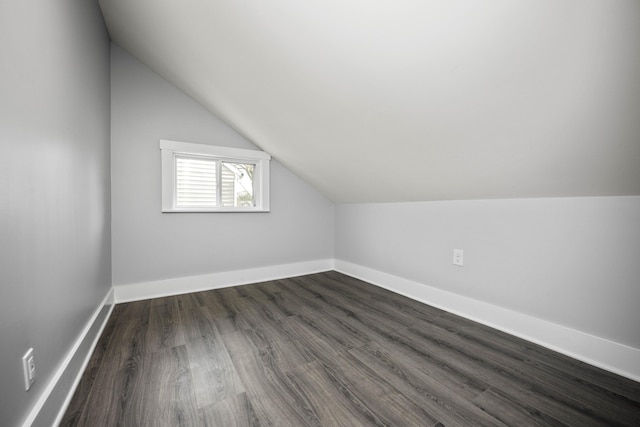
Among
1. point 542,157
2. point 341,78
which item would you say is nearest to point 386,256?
point 542,157

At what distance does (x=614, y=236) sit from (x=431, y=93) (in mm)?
1314

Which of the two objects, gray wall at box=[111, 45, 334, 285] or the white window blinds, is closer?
gray wall at box=[111, 45, 334, 285]

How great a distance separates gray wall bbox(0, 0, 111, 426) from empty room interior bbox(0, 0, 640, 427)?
0.01 metres

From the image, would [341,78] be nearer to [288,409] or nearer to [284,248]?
[288,409]

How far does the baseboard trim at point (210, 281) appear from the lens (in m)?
2.47

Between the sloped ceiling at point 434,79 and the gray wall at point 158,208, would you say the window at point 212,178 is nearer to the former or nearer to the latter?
the gray wall at point 158,208

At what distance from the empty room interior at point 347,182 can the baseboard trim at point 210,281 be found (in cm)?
2

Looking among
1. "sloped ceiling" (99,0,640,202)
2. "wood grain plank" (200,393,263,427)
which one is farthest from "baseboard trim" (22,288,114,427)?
"sloped ceiling" (99,0,640,202)

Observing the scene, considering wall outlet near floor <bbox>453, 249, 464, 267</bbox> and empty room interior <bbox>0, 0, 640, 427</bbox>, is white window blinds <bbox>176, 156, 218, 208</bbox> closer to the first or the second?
empty room interior <bbox>0, 0, 640, 427</bbox>

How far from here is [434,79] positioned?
129 cm

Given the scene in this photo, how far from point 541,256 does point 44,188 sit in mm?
2719

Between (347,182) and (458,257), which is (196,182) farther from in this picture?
(458,257)

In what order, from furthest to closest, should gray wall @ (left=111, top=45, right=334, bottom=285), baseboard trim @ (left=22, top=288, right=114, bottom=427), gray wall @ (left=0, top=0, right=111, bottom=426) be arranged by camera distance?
gray wall @ (left=111, top=45, right=334, bottom=285), baseboard trim @ (left=22, top=288, right=114, bottom=427), gray wall @ (left=0, top=0, right=111, bottom=426)

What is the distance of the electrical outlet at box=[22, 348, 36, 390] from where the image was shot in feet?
2.85
